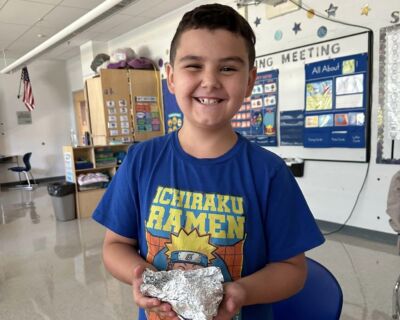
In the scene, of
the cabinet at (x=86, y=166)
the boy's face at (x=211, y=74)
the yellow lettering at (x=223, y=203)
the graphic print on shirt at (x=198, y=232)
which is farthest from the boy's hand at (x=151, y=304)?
the cabinet at (x=86, y=166)

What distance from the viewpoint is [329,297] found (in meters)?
0.92

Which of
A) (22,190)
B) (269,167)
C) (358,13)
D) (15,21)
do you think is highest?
(15,21)

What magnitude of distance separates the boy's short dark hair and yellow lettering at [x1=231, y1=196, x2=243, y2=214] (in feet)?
0.99

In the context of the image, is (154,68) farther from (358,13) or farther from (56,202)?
(358,13)

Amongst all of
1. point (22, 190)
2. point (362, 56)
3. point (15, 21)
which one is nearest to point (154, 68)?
point (15, 21)

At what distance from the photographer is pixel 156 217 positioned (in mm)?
729

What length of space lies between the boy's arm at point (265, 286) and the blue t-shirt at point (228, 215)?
1.1 inches

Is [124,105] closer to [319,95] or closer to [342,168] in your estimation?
[319,95]

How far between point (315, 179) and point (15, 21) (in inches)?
205

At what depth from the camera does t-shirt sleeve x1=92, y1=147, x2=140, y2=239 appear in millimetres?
771

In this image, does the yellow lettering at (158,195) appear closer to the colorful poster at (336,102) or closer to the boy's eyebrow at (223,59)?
the boy's eyebrow at (223,59)

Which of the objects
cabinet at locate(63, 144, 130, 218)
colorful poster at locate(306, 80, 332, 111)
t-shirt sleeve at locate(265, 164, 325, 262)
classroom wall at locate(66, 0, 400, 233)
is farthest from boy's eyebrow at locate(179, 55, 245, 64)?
cabinet at locate(63, 144, 130, 218)

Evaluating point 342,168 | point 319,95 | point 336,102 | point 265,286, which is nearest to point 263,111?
point 319,95

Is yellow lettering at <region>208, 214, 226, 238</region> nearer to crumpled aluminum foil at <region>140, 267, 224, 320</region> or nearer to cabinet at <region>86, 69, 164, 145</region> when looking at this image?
crumpled aluminum foil at <region>140, 267, 224, 320</region>
